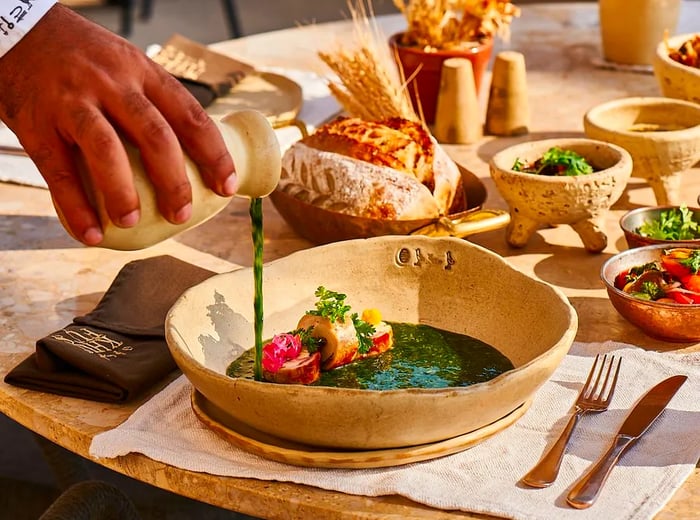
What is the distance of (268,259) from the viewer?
1.78 m

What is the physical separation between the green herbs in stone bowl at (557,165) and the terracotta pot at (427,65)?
1.77ft

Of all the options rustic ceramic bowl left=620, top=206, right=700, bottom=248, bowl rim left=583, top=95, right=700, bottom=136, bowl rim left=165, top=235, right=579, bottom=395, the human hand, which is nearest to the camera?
the human hand

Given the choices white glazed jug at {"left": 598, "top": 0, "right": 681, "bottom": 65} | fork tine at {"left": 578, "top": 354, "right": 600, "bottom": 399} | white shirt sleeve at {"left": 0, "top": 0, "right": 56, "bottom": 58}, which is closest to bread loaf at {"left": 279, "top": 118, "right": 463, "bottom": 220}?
fork tine at {"left": 578, "top": 354, "right": 600, "bottom": 399}

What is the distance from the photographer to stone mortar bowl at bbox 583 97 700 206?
183cm

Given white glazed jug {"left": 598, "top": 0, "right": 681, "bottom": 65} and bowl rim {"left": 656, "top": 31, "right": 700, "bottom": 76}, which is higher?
bowl rim {"left": 656, "top": 31, "right": 700, "bottom": 76}

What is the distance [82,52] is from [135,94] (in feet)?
0.26

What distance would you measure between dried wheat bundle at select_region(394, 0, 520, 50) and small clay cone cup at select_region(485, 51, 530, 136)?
0.30 ft

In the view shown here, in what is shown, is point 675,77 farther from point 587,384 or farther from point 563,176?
point 587,384

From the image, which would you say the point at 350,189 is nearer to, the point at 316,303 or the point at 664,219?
the point at 316,303

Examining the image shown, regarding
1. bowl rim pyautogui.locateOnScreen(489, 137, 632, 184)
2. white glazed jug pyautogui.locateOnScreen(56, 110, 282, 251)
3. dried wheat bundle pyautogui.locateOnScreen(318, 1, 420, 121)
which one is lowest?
bowl rim pyautogui.locateOnScreen(489, 137, 632, 184)

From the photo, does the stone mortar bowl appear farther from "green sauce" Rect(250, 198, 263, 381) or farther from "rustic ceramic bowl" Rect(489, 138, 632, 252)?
"green sauce" Rect(250, 198, 263, 381)

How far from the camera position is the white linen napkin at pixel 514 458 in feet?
3.56

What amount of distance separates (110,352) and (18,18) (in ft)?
1.57

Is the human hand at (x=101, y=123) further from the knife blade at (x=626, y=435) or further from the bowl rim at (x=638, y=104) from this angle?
the bowl rim at (x=638, y=104)
